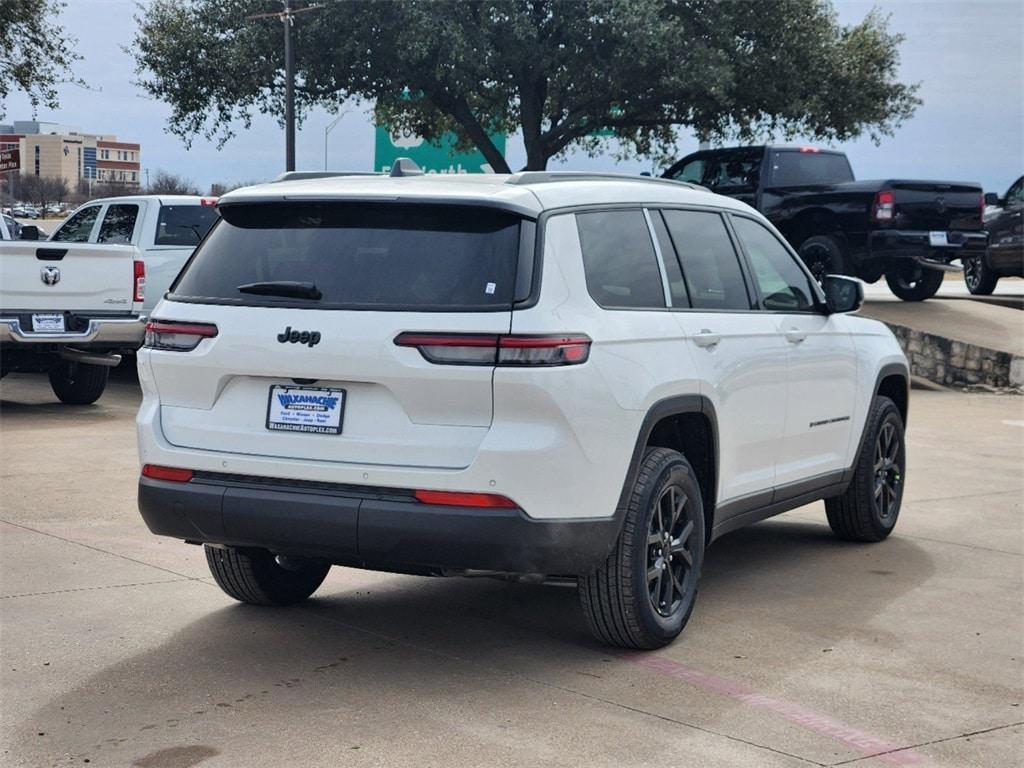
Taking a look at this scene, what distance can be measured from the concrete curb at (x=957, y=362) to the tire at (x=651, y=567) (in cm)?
1144

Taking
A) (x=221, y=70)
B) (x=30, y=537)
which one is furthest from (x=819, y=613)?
(x=221, y=70)

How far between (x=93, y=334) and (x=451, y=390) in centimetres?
876

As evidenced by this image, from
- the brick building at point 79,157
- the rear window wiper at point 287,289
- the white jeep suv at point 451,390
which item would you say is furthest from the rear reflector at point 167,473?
the brick building at point 79,157

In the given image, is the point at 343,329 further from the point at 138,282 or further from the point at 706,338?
the point at 138,282

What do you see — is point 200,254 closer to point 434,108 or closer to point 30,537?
point 30,537

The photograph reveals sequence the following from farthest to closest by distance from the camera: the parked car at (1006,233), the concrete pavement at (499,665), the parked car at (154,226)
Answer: the parked car at (1006,233), the parked car at (154,226), the concrete pavement at (499,665)

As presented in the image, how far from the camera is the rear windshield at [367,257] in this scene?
5168mm

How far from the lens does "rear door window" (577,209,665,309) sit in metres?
5.49

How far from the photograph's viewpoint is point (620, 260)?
18.7 feet

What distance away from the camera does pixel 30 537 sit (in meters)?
7.65

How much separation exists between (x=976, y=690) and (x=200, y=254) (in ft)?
10.7

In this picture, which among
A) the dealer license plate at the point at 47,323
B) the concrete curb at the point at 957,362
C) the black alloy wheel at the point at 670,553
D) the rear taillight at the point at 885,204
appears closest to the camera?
the black alloy wheel at the point at 670,553

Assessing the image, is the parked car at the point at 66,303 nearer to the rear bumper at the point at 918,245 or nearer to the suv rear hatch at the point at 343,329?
the suv rear hatch at the point at 343,329

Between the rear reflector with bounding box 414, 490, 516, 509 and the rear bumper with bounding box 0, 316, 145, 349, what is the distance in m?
8.59
